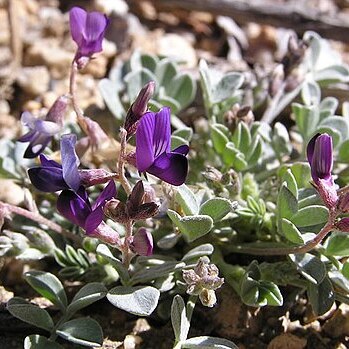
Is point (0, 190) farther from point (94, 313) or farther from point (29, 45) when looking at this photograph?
point (29, 45)

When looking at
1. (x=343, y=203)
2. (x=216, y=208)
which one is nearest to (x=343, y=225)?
(x=343, y=203)

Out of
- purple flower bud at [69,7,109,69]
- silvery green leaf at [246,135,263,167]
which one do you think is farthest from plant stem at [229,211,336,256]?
purple flower bud at [69,7,109,69]

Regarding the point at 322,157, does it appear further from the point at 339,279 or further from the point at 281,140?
the point at 281,140

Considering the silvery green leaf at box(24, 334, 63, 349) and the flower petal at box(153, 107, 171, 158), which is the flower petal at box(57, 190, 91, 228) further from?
the silvery green leaf at box(24, 334, 63, 349)

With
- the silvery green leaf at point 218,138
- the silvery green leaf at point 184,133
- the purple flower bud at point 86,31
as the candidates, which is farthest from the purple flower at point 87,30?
the silvery green leaf at point 218,138

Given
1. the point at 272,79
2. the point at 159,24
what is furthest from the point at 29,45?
the point at 272,79

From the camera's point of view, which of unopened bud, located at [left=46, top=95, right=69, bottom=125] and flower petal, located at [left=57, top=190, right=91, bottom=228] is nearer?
flower petal, located at [left=57, top=190, right=91, bottom=228]

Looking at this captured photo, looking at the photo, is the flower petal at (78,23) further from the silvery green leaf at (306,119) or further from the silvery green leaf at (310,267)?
the silvery green leaf at (310,267)
